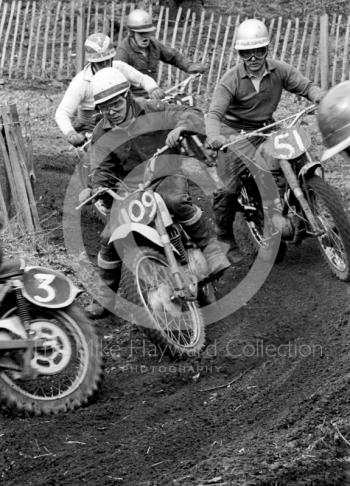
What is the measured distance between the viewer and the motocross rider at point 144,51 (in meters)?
10.8

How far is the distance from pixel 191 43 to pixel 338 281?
10486mm

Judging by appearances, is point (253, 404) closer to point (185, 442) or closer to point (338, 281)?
point (185, 442)

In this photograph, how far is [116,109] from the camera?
273 inches

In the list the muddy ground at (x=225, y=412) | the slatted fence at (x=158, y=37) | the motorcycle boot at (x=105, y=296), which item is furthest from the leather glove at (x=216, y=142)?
the slatted fence at (x=158, y=37)

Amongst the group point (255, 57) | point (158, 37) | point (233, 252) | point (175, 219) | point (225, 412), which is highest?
point (255, 57)

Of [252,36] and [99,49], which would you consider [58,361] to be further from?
[99,49]

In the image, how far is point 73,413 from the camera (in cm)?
552

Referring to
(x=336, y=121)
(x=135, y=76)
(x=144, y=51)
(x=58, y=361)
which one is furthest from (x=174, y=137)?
(x=144, y=51)

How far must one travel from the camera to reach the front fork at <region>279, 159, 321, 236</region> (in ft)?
24.4

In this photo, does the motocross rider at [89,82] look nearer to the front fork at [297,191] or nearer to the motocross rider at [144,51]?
the motocross rider at [144,51]

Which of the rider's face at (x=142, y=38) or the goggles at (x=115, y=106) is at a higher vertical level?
the goggles at (x=115, y=106)

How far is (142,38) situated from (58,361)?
21.1 ft

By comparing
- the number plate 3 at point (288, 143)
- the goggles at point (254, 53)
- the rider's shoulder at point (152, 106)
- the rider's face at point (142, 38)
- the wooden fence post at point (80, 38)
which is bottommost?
the wooden fence post at point (80, 38)

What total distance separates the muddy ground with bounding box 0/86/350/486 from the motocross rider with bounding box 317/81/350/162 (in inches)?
61.4
